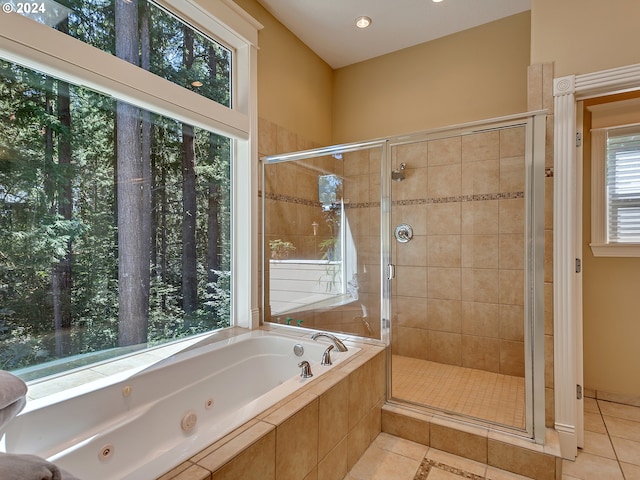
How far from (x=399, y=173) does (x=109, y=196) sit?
6.28ft

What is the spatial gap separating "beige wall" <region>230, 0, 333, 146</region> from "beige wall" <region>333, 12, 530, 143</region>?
196mm

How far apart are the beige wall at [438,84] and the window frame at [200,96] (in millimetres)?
1178

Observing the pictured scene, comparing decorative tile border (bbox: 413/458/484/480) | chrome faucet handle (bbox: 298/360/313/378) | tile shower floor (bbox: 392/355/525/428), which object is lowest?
decorative tile border (bbox: 413/458/484/480)

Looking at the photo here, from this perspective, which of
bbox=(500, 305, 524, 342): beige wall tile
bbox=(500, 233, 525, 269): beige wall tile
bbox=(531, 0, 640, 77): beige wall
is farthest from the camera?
bbox=(500, 305, 524, 342): beige wall tile

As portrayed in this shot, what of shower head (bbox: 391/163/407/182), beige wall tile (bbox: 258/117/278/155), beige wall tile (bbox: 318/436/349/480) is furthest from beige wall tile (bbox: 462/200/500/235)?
beige wall tile (bbox: 318/436/349/480)

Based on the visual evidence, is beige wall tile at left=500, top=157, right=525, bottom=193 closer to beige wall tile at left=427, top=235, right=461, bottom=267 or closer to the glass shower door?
the glass shower door

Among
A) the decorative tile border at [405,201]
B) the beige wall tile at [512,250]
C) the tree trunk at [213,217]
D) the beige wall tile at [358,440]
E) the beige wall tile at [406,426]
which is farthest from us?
the decorative tile border at [405,201]

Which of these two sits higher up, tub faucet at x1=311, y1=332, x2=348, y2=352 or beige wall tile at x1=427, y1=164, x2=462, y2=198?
beige wall tile at x1=427, y1=164, x2=462, y2=198

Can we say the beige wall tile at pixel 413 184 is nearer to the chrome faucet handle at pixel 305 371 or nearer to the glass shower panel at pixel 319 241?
the glass shower panel at pixel 319 241

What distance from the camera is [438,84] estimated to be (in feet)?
9.78

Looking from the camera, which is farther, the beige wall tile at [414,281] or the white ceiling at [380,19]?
the beige wall tile at [414,281]

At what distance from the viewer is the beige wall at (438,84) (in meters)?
2.70

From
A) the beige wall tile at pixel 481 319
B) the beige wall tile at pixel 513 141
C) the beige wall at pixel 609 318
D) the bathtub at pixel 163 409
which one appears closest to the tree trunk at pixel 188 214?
the bathtub at pixel 163 409

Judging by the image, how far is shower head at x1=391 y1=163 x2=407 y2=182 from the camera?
8.12 feet
